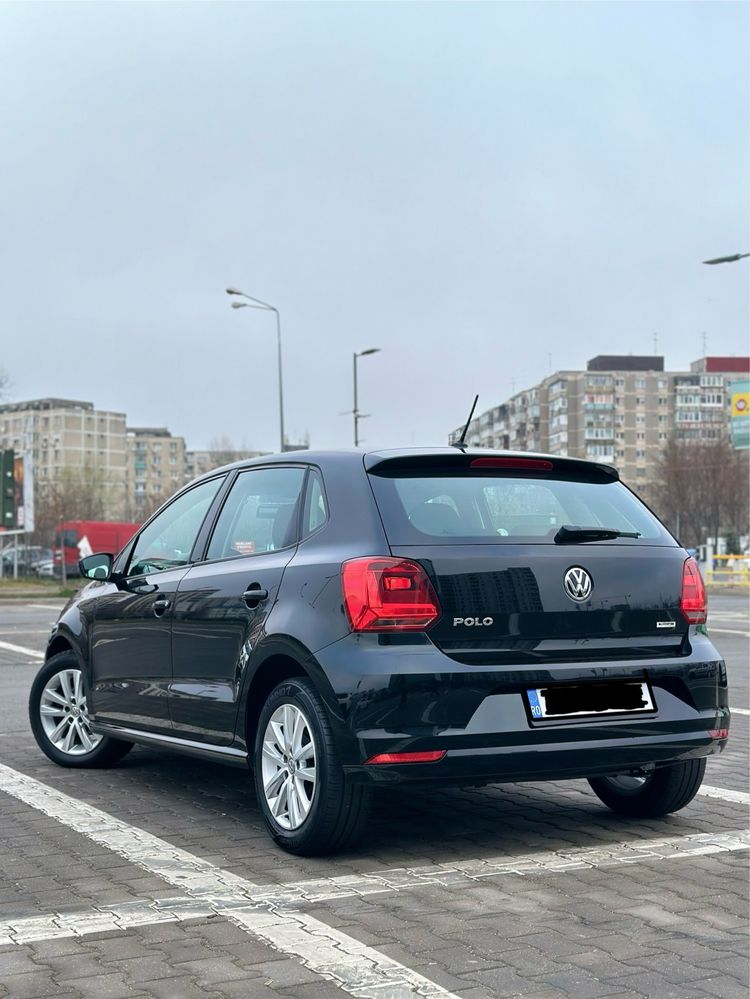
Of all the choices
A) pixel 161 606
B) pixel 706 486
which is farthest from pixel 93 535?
pixel 161 606

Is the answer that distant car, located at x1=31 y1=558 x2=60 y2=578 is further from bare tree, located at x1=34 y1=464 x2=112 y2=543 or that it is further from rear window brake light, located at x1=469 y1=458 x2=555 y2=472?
rear window brake light, located at x1=469 y1=458 x2=555 y2=472

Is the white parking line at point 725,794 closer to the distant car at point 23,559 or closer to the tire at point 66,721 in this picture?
the tire at point 66,721

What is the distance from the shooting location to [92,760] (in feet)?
25.4

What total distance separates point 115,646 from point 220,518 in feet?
3.60

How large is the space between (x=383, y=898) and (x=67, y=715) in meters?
3.63

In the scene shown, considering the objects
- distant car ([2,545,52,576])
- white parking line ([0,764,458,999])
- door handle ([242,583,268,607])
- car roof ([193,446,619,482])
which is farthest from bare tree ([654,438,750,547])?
white parking line ([0,764,458,999])

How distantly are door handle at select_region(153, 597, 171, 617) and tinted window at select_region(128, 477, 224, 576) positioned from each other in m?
0.20

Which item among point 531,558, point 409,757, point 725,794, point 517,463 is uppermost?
point 517,463

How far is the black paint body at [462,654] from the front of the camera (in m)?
5.07

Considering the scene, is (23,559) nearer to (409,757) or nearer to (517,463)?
(517,463)

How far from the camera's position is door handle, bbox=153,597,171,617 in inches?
261

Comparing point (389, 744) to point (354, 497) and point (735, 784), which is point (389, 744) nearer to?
point (354, 497)

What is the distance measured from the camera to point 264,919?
14.6 feet

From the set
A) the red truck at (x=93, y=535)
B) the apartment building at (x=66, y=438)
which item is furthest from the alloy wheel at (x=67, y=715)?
the apartment building at (x=66, y=438)
